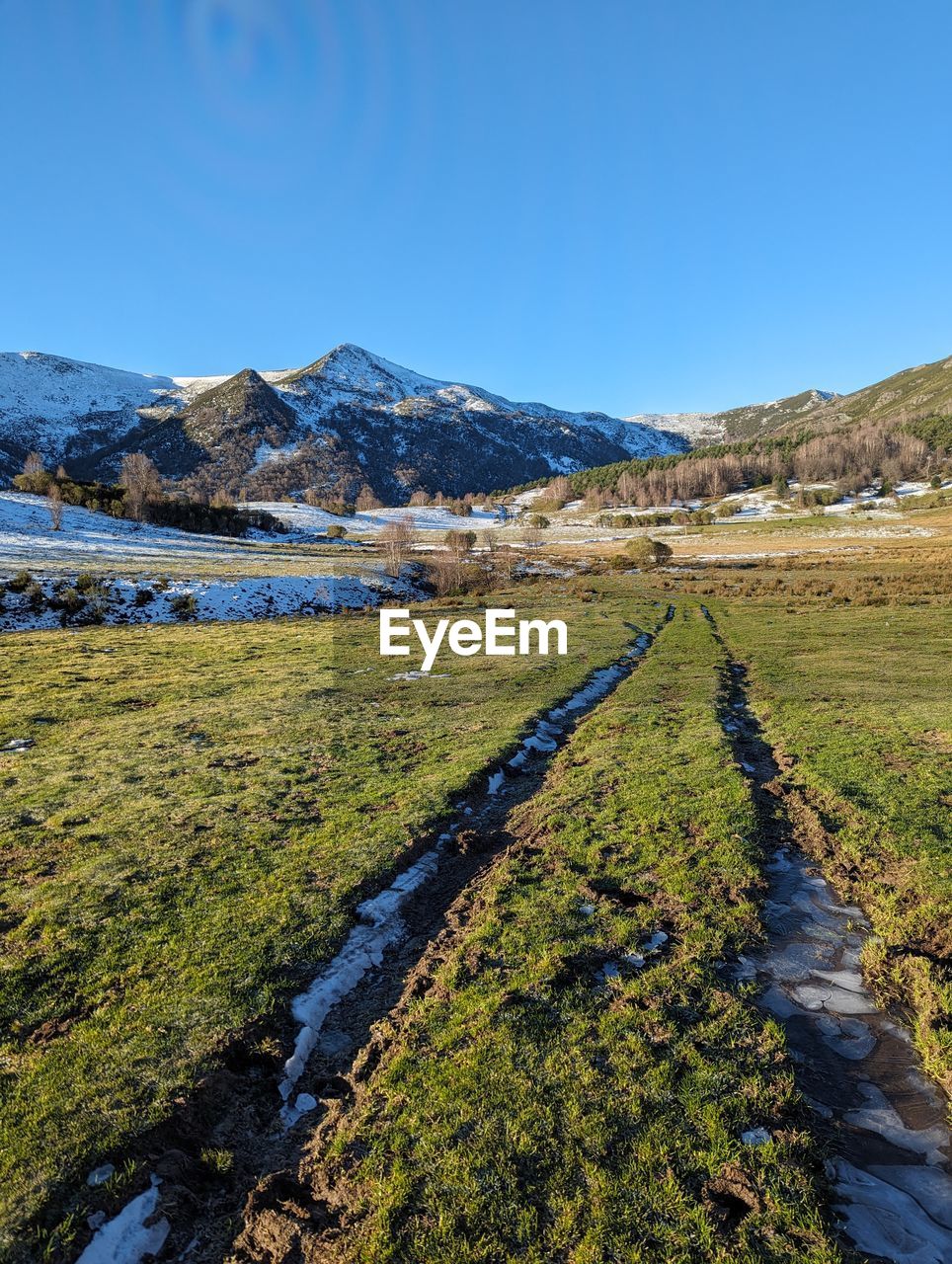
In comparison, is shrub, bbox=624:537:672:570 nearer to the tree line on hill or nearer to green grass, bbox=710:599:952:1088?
green grass, bbox=710:599:952:1088

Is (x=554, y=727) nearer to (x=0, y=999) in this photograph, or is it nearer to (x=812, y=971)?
(x=812, y=971)

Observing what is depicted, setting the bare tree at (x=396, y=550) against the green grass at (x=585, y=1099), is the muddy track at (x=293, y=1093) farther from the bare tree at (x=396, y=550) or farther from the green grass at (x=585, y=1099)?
the bare tree at (x=396, y=550)

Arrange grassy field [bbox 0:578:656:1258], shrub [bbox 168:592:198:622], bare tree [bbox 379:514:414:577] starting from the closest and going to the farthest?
grassy field [bbox 0:578:656:1258] < shrub [bbox 168:592:198:622] < bare tree [bbox 379:514:414:577]

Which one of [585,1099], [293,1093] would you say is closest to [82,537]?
[293,1093]

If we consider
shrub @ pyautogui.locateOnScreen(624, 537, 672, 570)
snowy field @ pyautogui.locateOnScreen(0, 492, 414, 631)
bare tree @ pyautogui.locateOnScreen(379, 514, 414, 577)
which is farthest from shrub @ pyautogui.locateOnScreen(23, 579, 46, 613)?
shrub @ pyautogui.locateOnScreen(624, 537, 672, 570)

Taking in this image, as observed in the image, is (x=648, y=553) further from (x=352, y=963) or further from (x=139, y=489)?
(x=352, y=963)

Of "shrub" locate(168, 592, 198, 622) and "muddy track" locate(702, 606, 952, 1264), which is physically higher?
"shrub" locate(168, 592, 198, 622)
